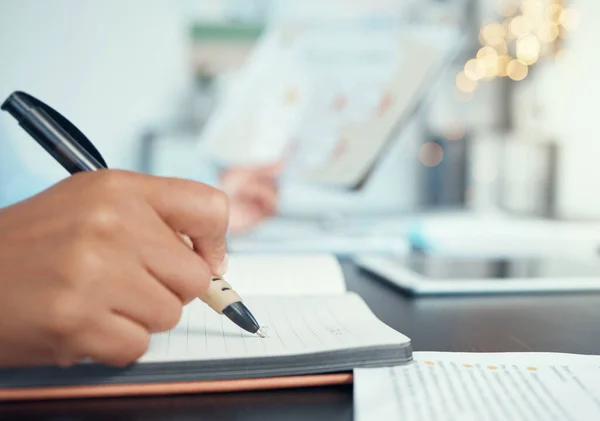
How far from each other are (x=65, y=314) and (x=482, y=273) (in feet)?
1.85

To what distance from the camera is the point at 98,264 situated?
318 millimetres

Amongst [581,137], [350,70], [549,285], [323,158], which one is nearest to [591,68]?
[581,137]

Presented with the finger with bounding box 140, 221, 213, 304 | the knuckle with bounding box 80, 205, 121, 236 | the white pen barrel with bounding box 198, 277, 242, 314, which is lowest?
the white pen barrel with bounding box 198, 277, 242, 314

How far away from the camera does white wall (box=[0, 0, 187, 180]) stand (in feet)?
4.06

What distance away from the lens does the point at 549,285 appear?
2.23ft

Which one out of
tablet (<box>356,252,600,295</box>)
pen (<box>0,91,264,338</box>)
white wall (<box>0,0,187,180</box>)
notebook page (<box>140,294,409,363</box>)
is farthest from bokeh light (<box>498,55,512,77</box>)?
pen (<box>0,91,264,338</box>)

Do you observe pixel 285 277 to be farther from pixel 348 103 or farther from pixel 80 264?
pixel 348 103

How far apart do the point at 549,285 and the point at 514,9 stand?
1.41 metres

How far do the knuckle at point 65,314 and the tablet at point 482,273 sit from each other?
423 mm

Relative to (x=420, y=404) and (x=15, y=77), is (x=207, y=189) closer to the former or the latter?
(x=420, y=404)

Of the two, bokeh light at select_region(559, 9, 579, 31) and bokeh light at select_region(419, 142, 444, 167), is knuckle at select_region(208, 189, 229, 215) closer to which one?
bokeh light at select_region(419, 142, 444, 167)

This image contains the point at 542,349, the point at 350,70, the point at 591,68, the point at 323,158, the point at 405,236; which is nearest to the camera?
the point at 542,349

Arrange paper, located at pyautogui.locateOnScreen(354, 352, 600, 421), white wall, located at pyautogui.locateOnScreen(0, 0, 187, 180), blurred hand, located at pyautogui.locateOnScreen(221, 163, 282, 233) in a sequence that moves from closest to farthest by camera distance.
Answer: paper, located at pyautogui.locateOnScreen(354, 352, 600, 421) < white wall, located at pyautogui.locateOnScreen(0, 0, 187, 180) < blurred hand, located at pyautogui.locateOnScreen(221, 163, 282, 233)

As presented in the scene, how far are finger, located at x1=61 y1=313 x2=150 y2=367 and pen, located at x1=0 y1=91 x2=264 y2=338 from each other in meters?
0.06
